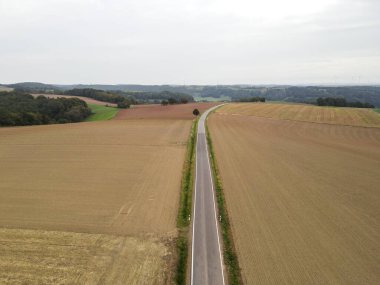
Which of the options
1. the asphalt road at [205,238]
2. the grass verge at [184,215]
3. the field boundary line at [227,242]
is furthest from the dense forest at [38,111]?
the field boundary line at [227,242]

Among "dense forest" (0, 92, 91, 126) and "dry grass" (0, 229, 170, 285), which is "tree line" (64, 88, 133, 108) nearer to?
"dense forest" (0, 92, 91, 126)

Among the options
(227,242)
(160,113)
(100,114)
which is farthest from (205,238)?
(100,114)

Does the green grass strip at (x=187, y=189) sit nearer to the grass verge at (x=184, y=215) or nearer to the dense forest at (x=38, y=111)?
the grass verge at (x=184, y=215)

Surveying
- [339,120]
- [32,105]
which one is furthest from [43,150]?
[339,120]

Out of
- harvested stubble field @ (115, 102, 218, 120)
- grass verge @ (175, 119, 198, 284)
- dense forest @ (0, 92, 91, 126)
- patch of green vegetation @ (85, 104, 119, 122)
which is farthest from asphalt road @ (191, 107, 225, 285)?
patch of green vegetation @ (85, 104, 119, 122)

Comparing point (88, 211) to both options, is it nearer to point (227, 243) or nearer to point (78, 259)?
point (78, 259)

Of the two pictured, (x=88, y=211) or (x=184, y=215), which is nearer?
(x=184, y=215)
